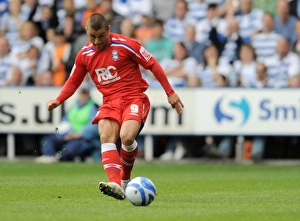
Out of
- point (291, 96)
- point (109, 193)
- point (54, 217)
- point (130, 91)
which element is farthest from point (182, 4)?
point (54, 217)

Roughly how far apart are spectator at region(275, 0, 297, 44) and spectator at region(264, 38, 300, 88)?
28cm

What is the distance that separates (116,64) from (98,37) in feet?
1.56

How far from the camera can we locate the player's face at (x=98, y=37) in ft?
32.6

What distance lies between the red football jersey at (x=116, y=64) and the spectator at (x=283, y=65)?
→ 10.1 m

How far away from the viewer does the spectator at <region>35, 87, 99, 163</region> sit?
65.4 feet

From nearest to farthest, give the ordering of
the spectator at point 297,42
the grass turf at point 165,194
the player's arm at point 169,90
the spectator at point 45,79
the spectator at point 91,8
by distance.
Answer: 1. the grass turf at point 165,194
2. the player's arm at point 169,90
3. the spectator at point 297,42
4. the spectator at point 45,79
5. the spectator at point 91,8

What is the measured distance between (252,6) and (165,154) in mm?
4271

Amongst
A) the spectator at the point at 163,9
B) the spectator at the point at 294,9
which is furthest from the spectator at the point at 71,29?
the spectator at the point at 294,9

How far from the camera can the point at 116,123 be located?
10133 mm

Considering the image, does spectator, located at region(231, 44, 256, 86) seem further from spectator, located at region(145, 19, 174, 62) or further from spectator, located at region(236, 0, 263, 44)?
spectator, located at region(145, 19, 174, 62)

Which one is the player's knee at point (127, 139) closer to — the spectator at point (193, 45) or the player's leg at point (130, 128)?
the player's leg at point (130, 128)

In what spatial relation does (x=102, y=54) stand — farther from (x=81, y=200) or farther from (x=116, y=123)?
(x=81, y=200)

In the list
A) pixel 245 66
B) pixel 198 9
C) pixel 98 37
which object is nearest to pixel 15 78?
pixel 198 9

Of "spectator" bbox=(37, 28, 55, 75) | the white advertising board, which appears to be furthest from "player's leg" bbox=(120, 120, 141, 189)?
"spectator" bbox=(37, 28, 55, 75)
